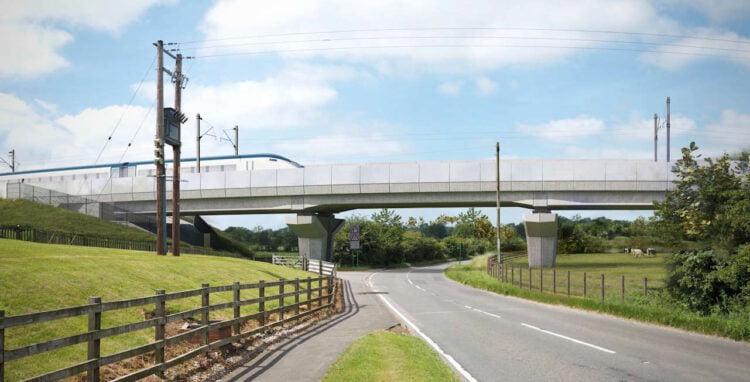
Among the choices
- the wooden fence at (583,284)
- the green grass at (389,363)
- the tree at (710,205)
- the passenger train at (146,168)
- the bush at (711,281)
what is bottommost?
the wooden fence at (583,284)

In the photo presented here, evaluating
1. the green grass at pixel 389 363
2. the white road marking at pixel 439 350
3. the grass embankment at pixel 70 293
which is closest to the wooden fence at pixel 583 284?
the white road marking at pixel 439 350

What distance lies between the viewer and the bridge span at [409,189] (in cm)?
4978

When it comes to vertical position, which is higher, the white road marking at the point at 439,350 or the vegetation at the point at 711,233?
the vegetation at the point at 711,233

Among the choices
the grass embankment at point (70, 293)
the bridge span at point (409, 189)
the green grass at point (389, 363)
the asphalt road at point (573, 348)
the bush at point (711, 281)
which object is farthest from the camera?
the bridge span at point (409, 189)

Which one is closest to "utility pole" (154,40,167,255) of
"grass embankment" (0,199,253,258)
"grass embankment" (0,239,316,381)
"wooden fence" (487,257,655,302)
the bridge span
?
"grass embankment" (0,239,316,381)

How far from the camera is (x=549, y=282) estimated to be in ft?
104

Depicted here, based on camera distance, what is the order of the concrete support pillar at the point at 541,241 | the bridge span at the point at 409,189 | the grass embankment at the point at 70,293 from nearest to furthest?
1. the grass embankment at the point at 70,293
2. the bridge span at the point at 409,189
3. the concrete support pillar at the point at 541,241

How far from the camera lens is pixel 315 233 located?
5944cm

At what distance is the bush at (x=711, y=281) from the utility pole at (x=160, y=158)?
77.7 feet

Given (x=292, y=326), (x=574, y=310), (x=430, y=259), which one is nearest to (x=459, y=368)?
(x=292, y=326)

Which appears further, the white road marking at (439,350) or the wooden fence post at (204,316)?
the wooden fence post at (204,316)

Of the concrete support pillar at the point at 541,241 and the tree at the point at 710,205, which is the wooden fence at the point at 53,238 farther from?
the concrete support pillar at the point at 541,241

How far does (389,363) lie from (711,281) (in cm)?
1068

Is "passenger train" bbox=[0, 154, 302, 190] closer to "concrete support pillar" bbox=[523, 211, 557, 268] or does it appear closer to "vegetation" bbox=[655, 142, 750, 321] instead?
"concrete support pillar" bbox=[523, 211, 557, 268]
